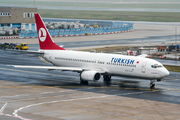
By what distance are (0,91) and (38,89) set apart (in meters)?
5.21

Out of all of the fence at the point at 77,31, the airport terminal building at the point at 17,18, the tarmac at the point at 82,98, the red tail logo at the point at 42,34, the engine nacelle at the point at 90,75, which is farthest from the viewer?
the airport terminal building at the point at 17,18

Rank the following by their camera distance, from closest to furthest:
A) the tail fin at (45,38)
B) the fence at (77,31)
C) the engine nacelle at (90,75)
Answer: the engine nacelle at (90,75) < the tail fin at (45,38) < the fence at (77,31)

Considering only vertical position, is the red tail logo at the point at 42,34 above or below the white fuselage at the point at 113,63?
above

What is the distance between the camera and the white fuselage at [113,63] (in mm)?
49531

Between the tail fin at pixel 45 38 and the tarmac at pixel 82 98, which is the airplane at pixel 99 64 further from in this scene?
the tarmac at pixel 82 98

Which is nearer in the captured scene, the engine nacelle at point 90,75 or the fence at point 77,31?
the engine nacelle at point 90,75

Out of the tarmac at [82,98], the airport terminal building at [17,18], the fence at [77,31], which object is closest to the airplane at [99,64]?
the tarmac at [82,98]

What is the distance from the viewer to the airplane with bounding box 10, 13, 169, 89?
4975cm

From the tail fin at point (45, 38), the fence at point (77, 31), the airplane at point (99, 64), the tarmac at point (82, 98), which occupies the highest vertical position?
the fence at point (77, 31)

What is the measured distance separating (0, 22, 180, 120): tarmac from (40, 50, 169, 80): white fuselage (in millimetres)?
2216

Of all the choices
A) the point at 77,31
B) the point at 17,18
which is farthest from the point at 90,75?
the point at 17,18

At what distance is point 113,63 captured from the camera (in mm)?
52656

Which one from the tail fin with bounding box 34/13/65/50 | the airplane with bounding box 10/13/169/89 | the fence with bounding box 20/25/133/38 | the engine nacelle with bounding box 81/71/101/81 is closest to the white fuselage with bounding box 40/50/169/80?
the airplane with bounding box 10/13/169/89

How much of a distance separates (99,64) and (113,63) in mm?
2600
